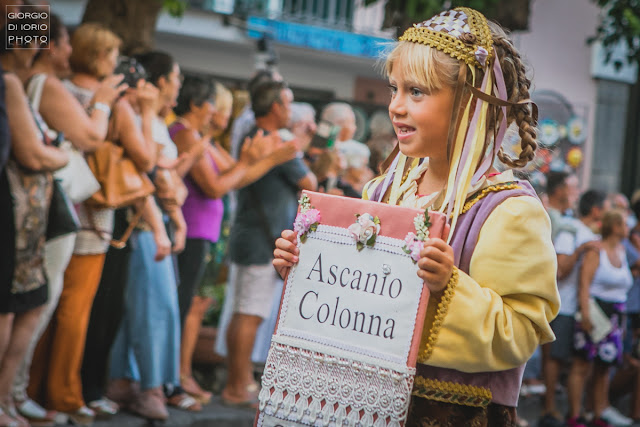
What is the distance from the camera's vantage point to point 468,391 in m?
2.36

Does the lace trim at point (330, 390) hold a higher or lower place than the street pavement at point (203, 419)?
higher

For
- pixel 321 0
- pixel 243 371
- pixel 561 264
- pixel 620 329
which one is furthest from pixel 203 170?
pixel 321 0

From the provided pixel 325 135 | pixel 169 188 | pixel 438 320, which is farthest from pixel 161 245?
pixel 438 320

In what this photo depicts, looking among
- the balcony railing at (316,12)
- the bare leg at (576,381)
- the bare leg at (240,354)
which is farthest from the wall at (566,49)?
the bare leg at (240,354)

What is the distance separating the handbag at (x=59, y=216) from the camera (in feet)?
15.9

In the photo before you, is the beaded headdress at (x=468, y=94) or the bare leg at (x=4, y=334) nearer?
the beaded headdress at (x=468, y=94)

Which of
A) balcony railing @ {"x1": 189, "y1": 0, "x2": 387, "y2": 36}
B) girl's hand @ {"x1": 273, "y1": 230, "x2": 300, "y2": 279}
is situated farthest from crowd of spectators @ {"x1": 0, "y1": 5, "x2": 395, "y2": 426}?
balcony railing @ {"x1": 189, "y1": 0, "x2": 387, "y2": 36}

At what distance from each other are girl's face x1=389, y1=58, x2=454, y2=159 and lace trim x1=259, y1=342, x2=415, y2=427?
62 centimetres

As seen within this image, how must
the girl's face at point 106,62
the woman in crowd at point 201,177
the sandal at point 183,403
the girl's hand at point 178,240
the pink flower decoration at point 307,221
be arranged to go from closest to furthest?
the pink flower decoration at point 307,221 < the girl's face at point 106,62 < the girl's hand at point 178,240 < the sandal at point 183,403 < the woman in crowd at point 201,177

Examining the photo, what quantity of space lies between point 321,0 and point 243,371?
10720mm

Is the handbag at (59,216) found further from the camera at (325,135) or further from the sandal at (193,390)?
the camera at (325,135)

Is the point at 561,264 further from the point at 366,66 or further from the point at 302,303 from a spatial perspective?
the point at 366,66

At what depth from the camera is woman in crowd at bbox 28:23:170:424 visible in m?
5.24

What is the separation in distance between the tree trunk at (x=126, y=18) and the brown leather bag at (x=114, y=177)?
49.6 inches
